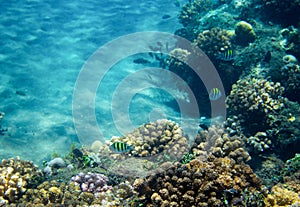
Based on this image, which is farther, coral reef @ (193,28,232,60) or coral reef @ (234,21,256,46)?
coral reef @ (234,21,256,46)

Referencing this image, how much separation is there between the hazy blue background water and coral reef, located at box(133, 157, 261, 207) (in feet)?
18.4

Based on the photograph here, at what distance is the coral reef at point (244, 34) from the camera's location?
9.81 meters

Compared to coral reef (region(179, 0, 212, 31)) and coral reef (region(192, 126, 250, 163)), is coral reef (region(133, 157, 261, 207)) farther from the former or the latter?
coral reef (region(179, 0, 212, 31))

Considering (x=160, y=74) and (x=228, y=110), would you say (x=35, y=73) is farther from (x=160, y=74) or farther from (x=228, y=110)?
(x=228, y=110)

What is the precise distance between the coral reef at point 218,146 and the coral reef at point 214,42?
4154 mm

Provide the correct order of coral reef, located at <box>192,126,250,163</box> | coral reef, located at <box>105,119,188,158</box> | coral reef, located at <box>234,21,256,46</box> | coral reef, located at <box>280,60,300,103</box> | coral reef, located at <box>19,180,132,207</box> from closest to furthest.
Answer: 1. coral reef, located at <box>19,180,132,207</box>
2. coral reef, located at <box>192,126,250,163</box>
3. coral reef, located at <box>105,119,188,158</box>
4. coral reef, located at <box>280,60,300,103</box>
5. coral reef, located at <box>234,21,256,46</box>

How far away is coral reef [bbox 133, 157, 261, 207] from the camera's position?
374cm

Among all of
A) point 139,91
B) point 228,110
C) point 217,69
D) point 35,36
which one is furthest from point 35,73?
point 228,110

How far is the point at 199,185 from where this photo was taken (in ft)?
12.7

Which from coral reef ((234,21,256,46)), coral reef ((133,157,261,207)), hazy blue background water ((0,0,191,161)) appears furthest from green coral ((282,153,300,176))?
hazy blue background water ((0,0,191,161))

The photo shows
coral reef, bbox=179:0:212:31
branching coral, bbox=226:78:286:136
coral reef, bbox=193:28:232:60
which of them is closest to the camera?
branching coral, bbox=226:78:286:136

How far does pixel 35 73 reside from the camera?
13141mm

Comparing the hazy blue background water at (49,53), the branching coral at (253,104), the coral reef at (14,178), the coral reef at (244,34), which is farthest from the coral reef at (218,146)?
the coral reef at (244,34)

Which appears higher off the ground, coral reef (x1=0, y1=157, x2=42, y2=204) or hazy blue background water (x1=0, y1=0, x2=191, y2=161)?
hazy blue background water (x1=0, y1=0, x2=191, y2=161)
